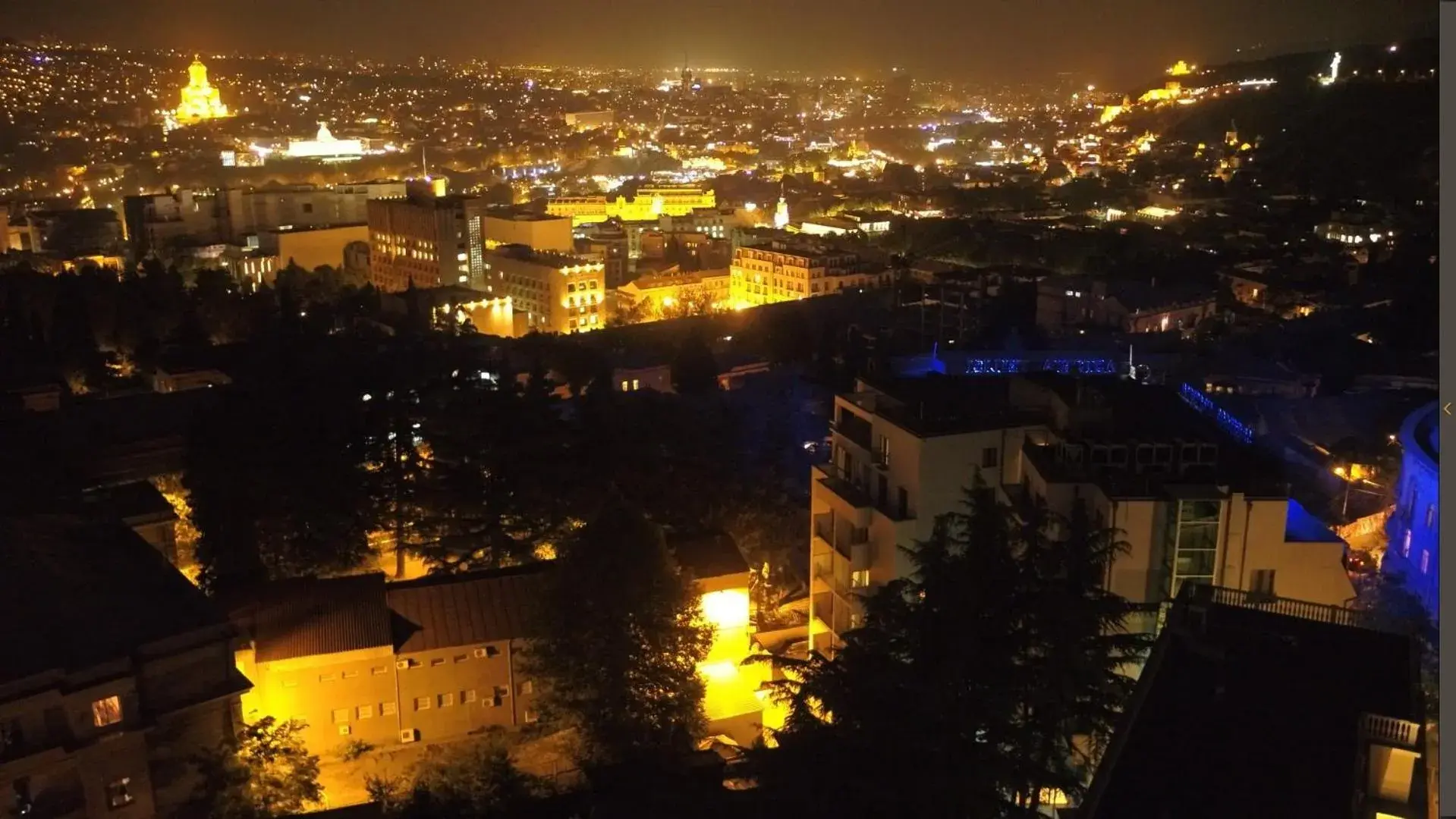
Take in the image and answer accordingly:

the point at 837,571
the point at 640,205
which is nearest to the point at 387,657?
the point at 837,571

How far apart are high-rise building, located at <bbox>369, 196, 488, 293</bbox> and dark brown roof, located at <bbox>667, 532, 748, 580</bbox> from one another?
15.9 meters

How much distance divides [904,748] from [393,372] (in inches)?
185

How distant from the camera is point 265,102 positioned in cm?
4066

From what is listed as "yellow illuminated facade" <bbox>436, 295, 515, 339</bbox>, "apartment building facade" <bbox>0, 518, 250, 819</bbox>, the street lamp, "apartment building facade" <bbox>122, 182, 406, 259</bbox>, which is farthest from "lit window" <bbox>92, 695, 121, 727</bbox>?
"apartment building facade" <bbox>122, 182, 406, 259</bbox>

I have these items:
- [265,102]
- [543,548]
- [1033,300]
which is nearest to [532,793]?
[543,548]

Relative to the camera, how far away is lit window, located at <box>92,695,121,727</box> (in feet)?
10.7

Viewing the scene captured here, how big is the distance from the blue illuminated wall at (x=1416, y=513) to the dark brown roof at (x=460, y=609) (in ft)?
10.2

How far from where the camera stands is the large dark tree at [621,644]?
359 cm

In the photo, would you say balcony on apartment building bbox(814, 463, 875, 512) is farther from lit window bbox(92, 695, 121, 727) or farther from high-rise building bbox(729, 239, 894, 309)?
high-rise building bbox(729, 239, 894, 309)

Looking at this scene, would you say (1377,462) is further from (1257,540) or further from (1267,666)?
(1267,666)

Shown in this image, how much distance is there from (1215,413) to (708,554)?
6.66ft

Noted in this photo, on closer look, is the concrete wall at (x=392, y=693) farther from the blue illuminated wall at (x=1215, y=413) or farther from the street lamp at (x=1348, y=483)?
the street lamp at (x=1348, y=483)

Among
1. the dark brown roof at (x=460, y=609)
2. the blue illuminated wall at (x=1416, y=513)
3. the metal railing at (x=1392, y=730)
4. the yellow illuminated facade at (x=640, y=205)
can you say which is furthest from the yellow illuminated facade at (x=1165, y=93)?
the metal railing at (x=1392, y=730)

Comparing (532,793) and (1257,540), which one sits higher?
(1257,540)
